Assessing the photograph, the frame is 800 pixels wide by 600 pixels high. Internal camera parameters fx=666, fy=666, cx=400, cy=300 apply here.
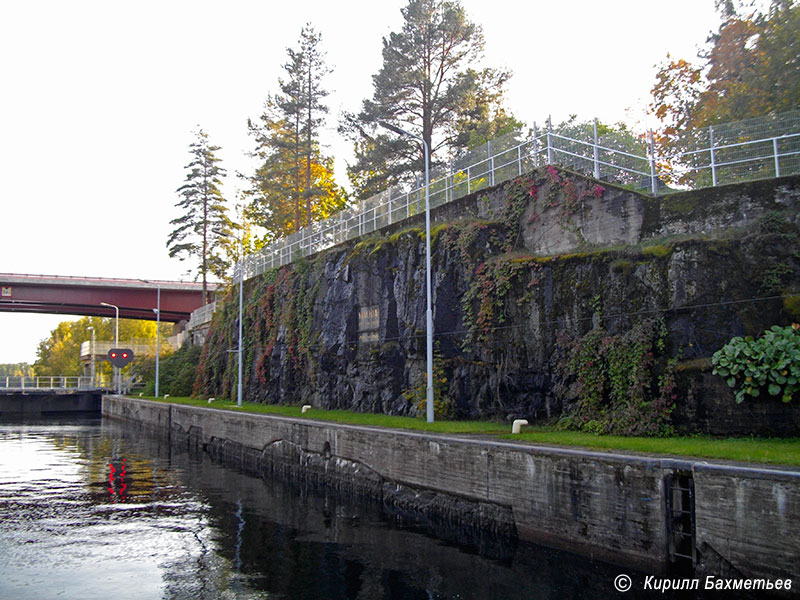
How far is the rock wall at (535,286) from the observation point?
15281 mm

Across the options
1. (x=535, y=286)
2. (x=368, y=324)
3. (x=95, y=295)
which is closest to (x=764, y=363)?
(x=535, y=286)

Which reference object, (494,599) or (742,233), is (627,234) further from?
(494,599)

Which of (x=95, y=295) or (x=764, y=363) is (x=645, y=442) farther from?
(x=95, y=295)

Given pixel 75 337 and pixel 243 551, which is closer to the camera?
pixel 243 551

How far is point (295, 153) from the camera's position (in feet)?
152

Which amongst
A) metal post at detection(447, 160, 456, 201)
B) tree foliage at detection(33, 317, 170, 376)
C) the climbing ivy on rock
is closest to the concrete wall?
tree foliage at detection(33, 317, 170, 376)

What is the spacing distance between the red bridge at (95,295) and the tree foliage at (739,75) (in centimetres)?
4693

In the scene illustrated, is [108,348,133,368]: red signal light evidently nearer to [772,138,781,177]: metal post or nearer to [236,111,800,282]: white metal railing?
[236,111,800,282]: white metal railing

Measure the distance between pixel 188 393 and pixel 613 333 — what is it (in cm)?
4180

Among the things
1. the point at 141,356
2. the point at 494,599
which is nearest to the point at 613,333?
the point at 494,599

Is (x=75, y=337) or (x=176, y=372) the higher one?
(x=75, y=337)

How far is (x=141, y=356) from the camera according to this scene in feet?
224

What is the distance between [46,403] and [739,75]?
65.0m

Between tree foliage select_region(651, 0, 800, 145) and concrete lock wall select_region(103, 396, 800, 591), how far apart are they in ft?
38.9
